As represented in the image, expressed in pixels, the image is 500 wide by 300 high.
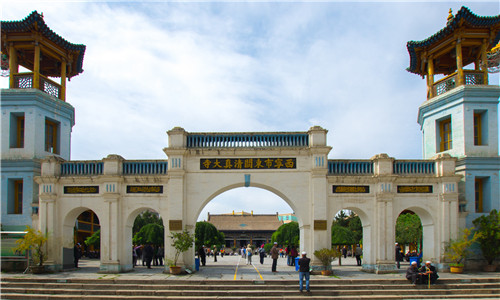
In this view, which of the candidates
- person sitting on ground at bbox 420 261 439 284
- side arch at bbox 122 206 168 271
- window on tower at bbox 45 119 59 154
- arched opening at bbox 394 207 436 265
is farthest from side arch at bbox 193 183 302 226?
window on tower at bbox 45 119 59 154

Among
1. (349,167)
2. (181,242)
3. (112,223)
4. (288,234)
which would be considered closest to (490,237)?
(349,167)

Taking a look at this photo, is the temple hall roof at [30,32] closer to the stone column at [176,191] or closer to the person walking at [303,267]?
the stone column at [176,191]

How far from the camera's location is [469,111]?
2030cm

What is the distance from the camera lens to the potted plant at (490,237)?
745 inches

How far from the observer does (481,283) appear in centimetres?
1611

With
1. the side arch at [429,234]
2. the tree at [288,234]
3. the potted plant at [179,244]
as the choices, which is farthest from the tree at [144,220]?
the side arch at [429,234]

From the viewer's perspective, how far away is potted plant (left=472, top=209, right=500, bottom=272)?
18.9 metres

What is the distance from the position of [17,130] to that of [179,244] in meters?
10.2

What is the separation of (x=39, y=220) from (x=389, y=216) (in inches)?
611

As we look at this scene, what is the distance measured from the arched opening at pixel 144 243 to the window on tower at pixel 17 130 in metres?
6.69

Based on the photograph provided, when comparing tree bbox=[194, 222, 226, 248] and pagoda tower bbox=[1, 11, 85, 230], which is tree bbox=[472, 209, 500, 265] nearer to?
pagoda tower bbox=[1, 11, 85, 230]

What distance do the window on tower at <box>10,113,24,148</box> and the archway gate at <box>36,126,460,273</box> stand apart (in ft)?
8.52

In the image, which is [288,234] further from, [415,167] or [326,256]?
[326,256]

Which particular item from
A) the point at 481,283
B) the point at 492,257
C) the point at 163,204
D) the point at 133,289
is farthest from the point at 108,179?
the point at 492,257
